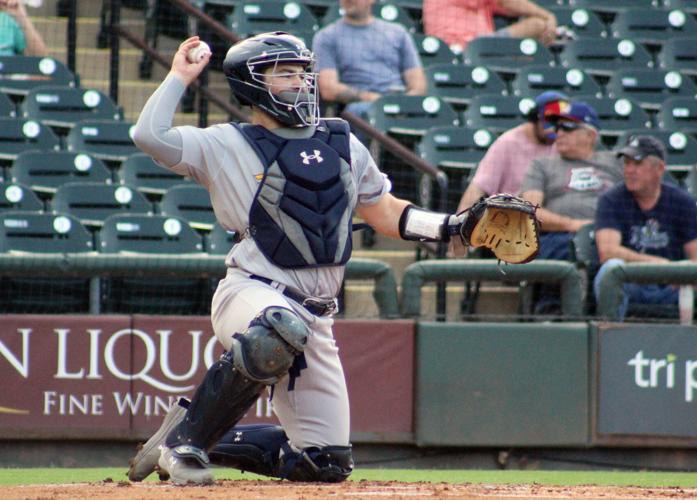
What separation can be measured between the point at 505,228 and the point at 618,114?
518cm

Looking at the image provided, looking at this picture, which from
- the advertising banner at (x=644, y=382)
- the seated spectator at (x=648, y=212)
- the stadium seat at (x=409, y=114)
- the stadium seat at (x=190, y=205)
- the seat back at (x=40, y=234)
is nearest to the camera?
the advertising banner at (x=644, y=382)

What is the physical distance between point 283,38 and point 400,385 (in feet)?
9.63

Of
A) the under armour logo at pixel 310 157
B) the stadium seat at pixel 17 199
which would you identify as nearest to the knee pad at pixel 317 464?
the under armour logo at pixel 310 157

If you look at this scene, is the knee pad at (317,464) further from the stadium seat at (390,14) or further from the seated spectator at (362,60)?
the stadium seat at (390,14)

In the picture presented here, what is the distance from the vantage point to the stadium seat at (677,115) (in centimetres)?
954

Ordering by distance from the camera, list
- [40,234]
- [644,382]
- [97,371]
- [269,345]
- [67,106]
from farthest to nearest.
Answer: [67,106], [40,234], [644,382], [97,371], [269,345]

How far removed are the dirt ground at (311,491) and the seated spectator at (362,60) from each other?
4.70 meters

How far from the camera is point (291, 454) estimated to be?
4.45m

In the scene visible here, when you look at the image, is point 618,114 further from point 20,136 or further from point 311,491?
point 311,491

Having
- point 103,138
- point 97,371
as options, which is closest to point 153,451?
point 97,371

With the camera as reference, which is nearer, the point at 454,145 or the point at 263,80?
the point at 263,80

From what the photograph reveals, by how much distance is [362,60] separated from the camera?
916 cm

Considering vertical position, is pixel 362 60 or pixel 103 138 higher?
pixel 362 60

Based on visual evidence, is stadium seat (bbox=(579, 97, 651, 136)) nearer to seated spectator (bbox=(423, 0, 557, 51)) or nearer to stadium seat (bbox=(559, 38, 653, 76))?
stadium seat (bbox=(559, 38, 653, 76))
